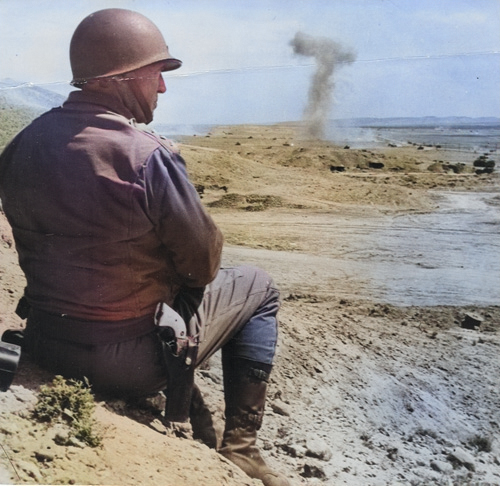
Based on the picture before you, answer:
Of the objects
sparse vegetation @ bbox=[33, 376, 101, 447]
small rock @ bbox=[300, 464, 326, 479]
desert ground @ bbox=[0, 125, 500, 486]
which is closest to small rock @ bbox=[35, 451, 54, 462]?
desert ground @ bbox=[0, 125, 500, 486]

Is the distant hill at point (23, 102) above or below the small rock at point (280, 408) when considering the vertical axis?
above

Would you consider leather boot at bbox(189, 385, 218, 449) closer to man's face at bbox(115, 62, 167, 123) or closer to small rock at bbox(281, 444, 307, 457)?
small rock at bbox(281, 444, 307, 457)

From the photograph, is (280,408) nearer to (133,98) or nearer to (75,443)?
(75,443)

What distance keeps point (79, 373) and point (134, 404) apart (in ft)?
1.28

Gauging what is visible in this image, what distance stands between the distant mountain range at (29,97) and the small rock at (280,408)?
1.99 metres

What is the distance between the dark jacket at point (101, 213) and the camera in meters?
2.34

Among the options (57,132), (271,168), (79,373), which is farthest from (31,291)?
(271,168)

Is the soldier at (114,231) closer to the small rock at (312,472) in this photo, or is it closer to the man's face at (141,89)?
the man's face at (141,89)

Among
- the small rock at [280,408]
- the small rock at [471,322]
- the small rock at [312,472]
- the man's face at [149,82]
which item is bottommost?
the small rock at [312,472]

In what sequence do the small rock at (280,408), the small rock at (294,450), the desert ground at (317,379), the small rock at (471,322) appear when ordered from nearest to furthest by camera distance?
1. the desert ground at (317,379)
2. the small rock at (294,450)
3. the small rock at (280,408)
4. the small rock at (471,322)

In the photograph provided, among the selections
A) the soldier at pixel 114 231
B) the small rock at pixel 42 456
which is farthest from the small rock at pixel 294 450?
the small rock at pixel 42 456

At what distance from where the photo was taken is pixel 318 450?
11.1ft

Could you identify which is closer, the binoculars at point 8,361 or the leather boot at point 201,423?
the binoculars at point 8,361

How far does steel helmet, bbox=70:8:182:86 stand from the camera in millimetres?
2523
